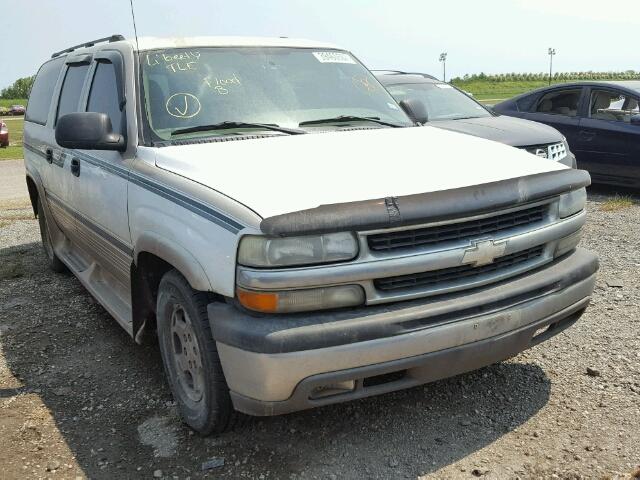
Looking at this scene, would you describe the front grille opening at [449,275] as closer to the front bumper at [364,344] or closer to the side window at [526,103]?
the front bumper at [364,344]

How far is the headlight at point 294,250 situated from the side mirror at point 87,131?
1396 millimetres

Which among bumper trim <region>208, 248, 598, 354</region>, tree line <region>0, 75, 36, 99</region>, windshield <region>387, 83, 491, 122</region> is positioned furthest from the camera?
tree line <region>0, 75, 36, 99</region>

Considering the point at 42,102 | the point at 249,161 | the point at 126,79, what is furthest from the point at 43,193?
the point at 249,161

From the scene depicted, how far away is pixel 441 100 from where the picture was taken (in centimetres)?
869

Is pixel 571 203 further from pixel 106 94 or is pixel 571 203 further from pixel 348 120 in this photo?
pixel 106 94

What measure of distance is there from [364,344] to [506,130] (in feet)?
17.8

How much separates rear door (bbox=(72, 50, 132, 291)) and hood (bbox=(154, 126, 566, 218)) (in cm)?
50

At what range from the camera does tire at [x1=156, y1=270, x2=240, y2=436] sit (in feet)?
9.73

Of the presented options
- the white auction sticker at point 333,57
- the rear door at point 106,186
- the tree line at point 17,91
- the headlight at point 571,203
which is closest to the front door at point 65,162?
the rear door at point 106,186

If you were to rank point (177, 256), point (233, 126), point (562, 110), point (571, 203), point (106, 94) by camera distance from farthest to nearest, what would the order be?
point (562, 110) < point (106, 94) < point (233, 126) < point (571, 203) < point (177, 256)

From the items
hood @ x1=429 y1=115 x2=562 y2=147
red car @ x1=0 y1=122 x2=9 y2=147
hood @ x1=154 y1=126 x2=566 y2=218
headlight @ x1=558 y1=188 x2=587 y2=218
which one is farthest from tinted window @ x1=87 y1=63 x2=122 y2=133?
red car @ x1=0 y1=122 x2=9 y2=147

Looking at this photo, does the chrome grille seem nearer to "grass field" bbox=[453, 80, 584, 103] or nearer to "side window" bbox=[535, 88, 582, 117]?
"side window" bbox=[535, 88, 582, 117]

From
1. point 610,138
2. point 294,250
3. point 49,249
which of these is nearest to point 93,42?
point 49,249

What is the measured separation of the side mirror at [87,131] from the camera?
3.60 metres
